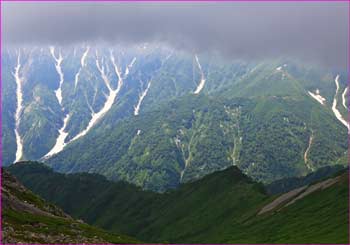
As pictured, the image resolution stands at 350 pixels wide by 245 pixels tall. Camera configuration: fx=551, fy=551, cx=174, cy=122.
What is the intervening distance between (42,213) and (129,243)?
933 inches

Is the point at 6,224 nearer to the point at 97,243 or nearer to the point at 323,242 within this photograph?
the point at 97,243

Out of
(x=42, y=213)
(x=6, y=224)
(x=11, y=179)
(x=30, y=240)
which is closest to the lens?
(x=30, y=240)

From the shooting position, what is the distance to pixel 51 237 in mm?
93562

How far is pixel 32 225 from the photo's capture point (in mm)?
105688

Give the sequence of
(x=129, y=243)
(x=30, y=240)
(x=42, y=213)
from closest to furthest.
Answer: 1. (x=30, y=240)
2. (x=129, y=243)
3. (x=42, y=213)

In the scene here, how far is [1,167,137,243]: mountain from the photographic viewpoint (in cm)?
8881

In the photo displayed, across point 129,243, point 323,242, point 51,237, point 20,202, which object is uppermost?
point 20,202

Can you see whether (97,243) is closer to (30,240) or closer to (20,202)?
(30,240)

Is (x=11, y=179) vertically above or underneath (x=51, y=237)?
above

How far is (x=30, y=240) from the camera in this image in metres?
84.5

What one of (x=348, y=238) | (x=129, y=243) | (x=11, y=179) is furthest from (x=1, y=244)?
(x=348, y=238)

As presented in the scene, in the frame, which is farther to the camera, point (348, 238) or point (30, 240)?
point (348, 238)

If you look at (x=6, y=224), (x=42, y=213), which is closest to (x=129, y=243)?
(x=42, y=213)

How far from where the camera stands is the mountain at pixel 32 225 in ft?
291
